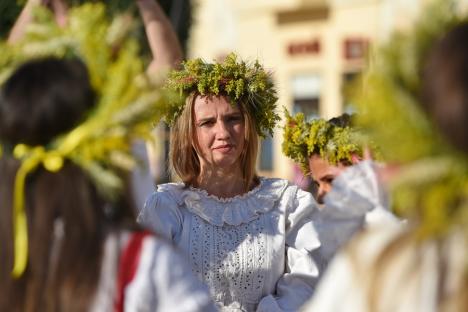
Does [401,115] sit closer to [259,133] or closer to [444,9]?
[444,9]

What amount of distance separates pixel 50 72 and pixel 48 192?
0.27 meters

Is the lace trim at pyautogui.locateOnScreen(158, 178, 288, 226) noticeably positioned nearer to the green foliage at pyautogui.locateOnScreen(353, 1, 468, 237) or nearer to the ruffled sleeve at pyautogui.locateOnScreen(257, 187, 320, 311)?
the ruffled sleeve at pyautogui.locateOnScreen(257, 187, 320, 311)

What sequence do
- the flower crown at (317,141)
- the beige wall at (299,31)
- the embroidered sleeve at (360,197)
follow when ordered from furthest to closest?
the beige wall at (299,31)
the flower crown at (317,141)
the embroidered sleeve at (360,197)

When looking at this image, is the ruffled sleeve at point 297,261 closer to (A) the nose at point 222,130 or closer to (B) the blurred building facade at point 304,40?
(A) the nose at point 222,130

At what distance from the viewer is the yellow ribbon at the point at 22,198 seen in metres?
2.10

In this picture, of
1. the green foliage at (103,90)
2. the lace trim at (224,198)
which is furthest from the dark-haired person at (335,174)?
the green foliage at (103,90)

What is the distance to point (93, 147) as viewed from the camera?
6.91 feet

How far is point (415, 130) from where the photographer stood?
193 cm

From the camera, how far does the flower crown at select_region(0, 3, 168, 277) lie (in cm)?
211

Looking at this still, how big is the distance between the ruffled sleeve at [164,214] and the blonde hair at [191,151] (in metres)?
0.16

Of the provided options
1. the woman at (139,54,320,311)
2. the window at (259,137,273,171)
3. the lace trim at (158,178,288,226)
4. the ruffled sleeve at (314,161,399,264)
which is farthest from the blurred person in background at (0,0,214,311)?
the window at (259,137,273,171)

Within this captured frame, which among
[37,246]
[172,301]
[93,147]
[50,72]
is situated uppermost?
[50,72]

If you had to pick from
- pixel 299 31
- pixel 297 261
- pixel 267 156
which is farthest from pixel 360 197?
pixel 299 31

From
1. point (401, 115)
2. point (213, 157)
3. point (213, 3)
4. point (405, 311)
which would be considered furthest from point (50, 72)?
point (213, 3)
